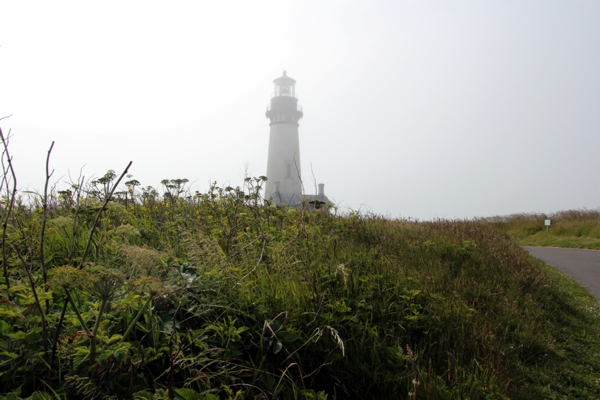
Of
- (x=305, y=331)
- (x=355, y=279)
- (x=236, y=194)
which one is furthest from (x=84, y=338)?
(x=236, y=194)

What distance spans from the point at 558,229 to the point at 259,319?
19.8 m

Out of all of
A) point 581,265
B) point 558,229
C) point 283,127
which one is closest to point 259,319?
point 581,265

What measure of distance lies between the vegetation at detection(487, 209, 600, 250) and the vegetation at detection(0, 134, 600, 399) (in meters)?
10.1

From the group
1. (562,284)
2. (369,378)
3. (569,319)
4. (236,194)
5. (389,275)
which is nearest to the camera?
(369,378)

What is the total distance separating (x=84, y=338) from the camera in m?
1.96

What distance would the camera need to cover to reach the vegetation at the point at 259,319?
1941 millimetres

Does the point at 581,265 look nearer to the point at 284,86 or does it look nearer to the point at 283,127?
the point at 283,127

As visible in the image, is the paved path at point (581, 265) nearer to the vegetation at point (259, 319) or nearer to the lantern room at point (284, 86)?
the vegetation at point (259, 319)

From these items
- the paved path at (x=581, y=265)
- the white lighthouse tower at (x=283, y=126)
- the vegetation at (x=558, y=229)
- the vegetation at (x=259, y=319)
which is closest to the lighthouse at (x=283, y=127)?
the white lighthouse tower at (x=283, y=126)

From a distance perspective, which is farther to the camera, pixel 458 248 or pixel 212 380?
pixel 458 248

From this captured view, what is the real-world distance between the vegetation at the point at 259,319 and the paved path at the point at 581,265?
218 centimetres

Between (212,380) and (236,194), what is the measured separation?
4.52 meters

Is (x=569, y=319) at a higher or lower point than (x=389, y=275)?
lower

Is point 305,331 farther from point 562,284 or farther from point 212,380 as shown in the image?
point 562,284
